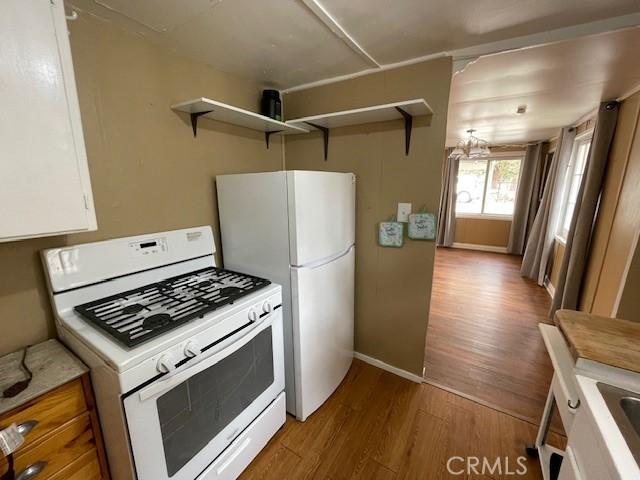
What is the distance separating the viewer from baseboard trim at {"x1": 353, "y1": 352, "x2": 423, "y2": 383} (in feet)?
6.63

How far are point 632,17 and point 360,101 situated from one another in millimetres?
1296

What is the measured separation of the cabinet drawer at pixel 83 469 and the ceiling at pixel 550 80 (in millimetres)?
2682

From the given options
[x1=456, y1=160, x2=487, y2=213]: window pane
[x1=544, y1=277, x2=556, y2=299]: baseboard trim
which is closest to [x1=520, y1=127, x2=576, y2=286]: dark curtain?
[x1=544, y1=277, x2=556, y2=299]: baseboard trim

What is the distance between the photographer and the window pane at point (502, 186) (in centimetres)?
539

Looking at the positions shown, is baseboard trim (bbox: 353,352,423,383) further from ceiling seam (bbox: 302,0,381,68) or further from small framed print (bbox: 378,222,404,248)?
ceiling seam (bbox: 302,0,381,68)

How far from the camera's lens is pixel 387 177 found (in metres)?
1.88

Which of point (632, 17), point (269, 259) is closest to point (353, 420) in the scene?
point (269, 259)

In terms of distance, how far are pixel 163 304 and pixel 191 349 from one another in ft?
1.04

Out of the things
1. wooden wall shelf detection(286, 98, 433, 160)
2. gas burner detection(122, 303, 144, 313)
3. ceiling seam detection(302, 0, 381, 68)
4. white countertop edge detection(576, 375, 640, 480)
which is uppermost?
ceiling seam detection(302, 0, 381, 68)

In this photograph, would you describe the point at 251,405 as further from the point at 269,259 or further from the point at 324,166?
the point at 324,166

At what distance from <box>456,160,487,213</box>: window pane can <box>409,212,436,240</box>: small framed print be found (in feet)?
15.6

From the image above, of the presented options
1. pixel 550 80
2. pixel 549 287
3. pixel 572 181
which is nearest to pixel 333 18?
pixel 550 80

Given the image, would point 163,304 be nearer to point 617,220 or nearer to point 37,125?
point 37,125

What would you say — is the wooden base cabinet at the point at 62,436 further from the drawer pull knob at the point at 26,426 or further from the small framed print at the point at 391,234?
Result: the small framed print at the point at 391,234
